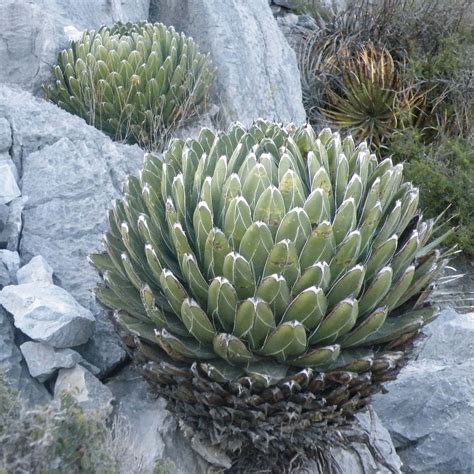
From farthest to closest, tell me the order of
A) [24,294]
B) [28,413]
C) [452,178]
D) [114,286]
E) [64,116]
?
[452,178]
[64,116]
[24,294]
[114,286]
[28,413]

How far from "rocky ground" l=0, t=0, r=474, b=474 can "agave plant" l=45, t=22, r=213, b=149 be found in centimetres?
25

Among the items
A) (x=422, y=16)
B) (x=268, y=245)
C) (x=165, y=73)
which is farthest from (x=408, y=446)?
(x=422, y=16)

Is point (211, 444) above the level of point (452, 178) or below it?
above

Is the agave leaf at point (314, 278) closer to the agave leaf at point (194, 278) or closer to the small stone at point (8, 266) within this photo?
the agave leaf at point (194, 278)

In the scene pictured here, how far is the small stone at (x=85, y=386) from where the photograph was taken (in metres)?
2.69

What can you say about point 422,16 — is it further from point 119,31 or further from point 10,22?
point 10,22

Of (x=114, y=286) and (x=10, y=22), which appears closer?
(x=114, y=286)

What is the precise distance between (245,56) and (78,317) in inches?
185

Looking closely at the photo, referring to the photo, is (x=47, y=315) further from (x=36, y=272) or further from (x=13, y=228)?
(x=13, y=228)

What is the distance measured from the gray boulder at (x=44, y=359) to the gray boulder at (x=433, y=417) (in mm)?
1827

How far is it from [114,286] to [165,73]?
131 inches

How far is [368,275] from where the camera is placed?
255 centimetres

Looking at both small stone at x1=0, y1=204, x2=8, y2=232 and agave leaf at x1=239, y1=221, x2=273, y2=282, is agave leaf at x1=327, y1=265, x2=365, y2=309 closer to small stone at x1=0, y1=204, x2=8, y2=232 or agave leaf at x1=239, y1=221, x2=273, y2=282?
agave leaf at x1=239, y1=221, x2=273, y2=282

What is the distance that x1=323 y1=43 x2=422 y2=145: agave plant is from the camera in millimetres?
8562
